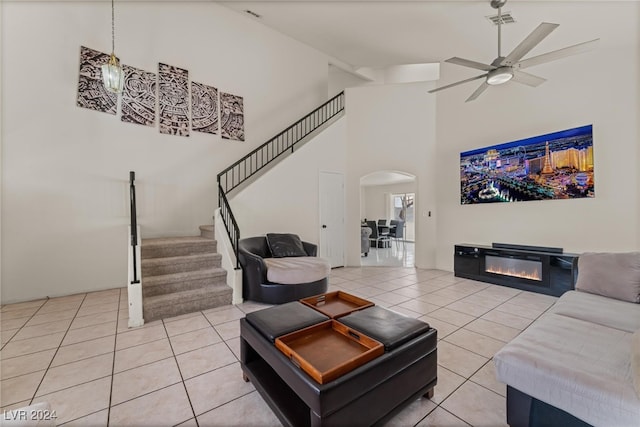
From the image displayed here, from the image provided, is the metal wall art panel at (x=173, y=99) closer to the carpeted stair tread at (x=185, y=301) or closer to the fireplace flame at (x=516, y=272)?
the carpeted stair tread at (x=185, y=301)

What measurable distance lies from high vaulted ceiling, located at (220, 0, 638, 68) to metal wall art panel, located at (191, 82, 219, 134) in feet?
5.97

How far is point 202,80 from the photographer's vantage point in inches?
199

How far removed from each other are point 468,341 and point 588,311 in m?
0.95

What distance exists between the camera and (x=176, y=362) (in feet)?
7.16

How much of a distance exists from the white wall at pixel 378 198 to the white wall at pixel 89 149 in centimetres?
836

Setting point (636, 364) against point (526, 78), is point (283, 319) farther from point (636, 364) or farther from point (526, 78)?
point (526, 78)

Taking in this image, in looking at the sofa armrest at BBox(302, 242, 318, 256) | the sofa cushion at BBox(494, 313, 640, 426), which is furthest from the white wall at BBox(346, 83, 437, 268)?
the sofa cushion at BBox(494, 313, 640, 426)

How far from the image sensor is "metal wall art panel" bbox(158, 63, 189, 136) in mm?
4613

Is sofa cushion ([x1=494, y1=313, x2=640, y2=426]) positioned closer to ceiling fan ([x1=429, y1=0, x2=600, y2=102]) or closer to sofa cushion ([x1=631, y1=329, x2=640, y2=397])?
sofa cushion ([x1=631, y1=329, x2=640, y2=397])

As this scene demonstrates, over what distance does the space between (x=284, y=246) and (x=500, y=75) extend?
378 centimetres

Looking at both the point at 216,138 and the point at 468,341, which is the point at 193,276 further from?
the point at 468,341

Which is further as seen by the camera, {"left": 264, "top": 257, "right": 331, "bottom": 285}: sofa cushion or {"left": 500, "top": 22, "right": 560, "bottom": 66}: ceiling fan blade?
{"left": 264, "top": 257, "right": 331, "bottom": 285}: sofa cushion

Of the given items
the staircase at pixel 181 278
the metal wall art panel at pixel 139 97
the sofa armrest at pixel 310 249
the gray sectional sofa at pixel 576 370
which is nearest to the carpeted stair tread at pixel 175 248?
the staircase at pixel 181 278

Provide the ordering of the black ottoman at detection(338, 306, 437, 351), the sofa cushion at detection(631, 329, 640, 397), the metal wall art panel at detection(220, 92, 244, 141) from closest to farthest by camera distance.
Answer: the sofa cushion at detection(631, 329, 640, 397) < the black ottoman at detection(338, 306, 437, 351) < the metal wall art panel at detection(220, 92, 244, 141)
